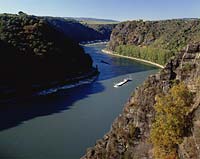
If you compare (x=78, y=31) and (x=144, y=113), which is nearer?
(x=144, y=113)

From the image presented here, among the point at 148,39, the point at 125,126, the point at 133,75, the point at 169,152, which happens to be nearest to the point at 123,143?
the point at 125,126

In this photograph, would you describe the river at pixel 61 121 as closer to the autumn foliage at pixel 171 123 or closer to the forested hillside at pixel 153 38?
the autumn foliage at pixel 171 123

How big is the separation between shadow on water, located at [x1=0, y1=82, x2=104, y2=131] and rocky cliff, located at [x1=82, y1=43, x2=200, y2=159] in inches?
713

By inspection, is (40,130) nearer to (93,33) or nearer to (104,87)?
(104,87)

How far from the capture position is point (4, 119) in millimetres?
42469

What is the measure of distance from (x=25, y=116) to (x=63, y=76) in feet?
69.9

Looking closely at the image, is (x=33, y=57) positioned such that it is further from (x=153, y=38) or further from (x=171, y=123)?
(x=153, y=38)

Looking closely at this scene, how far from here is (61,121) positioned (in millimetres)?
41562

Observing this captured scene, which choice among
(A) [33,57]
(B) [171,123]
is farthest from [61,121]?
(B) [171,123]

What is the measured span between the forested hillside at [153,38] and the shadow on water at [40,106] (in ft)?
117

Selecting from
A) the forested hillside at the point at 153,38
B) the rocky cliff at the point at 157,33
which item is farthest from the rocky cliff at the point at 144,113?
the rocky cliff at the point at 157,33

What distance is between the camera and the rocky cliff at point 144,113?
21.8 meters

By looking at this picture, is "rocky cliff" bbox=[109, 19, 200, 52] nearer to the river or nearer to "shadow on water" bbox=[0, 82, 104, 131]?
the river

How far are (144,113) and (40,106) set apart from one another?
89.9 ft
